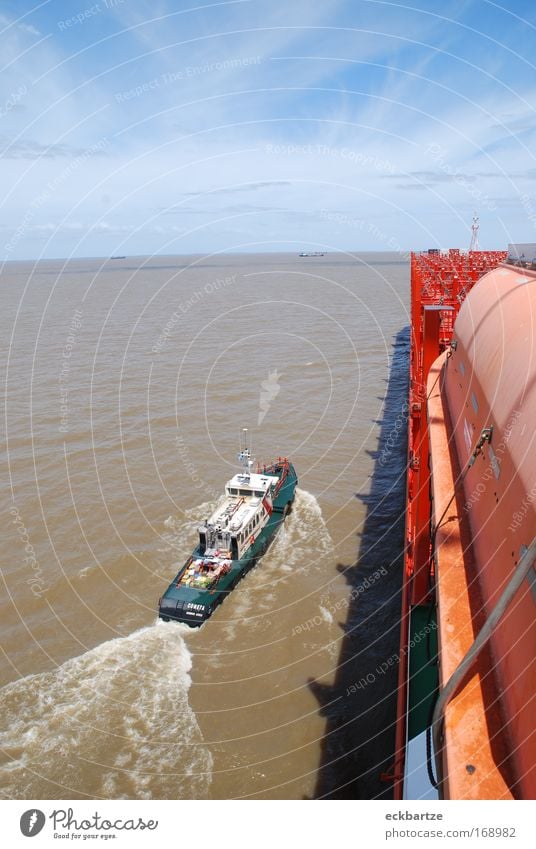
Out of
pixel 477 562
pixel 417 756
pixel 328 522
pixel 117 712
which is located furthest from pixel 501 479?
pixel 328 522

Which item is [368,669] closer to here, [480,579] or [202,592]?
[202,592]

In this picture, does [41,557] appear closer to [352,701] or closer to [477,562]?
[352,701]

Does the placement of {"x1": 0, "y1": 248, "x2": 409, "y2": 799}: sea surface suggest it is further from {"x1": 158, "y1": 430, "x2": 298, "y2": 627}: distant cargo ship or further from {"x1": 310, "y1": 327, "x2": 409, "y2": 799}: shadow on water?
{"x1": 158, "y1": 430, "x2": 298, "y2": 627}: distant cargo ship

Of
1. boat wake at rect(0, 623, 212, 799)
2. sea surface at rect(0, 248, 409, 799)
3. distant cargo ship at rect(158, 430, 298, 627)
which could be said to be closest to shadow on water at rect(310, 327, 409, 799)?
sea surface at rect(0, 248, 409, 799)

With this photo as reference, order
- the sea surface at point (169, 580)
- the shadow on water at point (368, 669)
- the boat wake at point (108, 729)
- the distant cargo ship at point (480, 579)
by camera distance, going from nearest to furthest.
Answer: the distant cargo ship at point (480, 579)
the shadow on water at point (368, 669)
the boat wake at point (108, 729)
the sea surface at point (169, 580)

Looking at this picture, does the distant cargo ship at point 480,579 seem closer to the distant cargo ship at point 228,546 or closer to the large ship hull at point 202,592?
the large ship hull at point 202,592

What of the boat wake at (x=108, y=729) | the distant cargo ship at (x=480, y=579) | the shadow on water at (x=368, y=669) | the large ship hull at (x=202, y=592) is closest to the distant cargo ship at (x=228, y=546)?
the large ship hull at (x=202, y=592)

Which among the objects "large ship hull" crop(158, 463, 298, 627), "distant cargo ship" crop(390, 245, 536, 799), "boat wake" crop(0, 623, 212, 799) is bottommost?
"boat wake" crop(0, 623, 212, 799)

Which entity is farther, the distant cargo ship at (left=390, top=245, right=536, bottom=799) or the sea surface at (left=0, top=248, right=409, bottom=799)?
the sea surface at (left=0, top=248, right=409, bottom=799)
